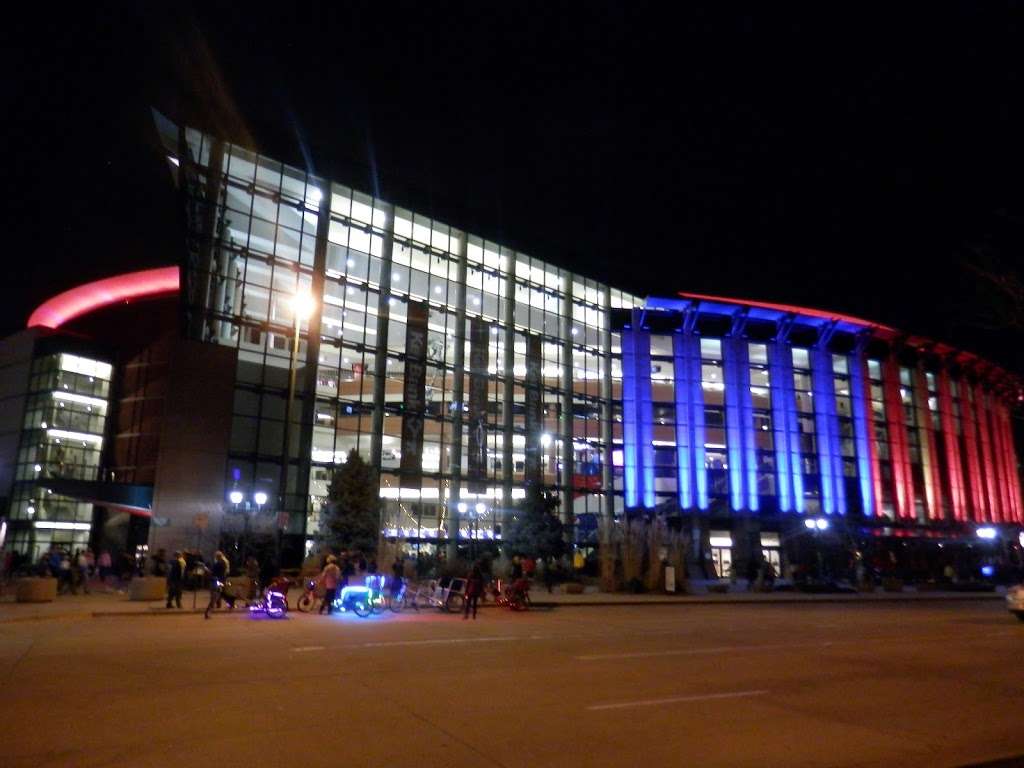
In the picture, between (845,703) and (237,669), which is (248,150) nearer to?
(237,669)

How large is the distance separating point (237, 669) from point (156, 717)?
3.20m

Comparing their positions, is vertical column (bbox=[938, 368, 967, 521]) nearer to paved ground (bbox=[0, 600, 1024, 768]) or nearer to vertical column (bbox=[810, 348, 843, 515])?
vertical column (bbox=[810, 348, 843, 515])

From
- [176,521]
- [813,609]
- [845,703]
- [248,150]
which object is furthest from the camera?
[248,150]

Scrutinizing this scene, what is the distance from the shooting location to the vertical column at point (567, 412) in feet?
173

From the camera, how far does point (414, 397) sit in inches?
1821

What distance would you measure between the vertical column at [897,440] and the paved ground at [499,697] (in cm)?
5139

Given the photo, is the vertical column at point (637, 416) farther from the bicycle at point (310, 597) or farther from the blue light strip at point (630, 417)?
the bicycle at point (310, 597)

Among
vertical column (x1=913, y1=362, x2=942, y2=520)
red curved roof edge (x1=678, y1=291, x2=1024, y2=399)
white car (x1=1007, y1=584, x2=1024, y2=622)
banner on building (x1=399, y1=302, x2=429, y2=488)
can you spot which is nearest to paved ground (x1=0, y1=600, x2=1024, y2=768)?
white car (x1=1007, y1=584, x2=1024, y2=622)

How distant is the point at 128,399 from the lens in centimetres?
4722

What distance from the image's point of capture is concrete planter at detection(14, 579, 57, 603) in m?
23.4

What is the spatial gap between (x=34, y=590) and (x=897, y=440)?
62.9m

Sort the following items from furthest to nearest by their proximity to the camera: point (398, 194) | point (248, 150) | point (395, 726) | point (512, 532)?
point (398, 194), point (512, 532), point (248, 150), point (395, 726)

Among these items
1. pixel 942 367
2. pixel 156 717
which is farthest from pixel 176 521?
pixel 942 367

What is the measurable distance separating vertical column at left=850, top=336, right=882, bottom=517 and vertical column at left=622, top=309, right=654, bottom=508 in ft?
61.5
